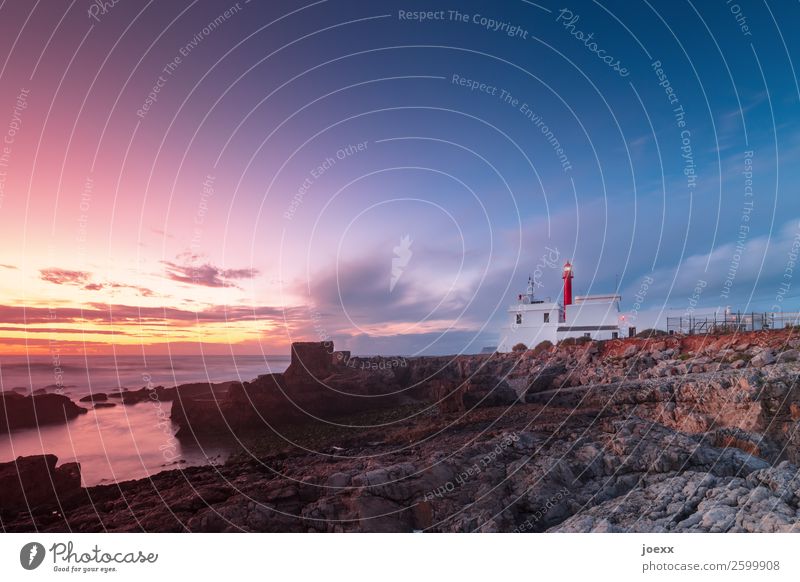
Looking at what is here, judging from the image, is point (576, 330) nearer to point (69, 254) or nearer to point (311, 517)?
point (311, 517)

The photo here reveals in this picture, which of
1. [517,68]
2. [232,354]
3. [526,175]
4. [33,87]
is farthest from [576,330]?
[33,87]

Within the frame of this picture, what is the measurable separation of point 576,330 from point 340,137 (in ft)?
65.4

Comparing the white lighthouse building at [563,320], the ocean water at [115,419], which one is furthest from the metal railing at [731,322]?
the ocean water at [115,419]

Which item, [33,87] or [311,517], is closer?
[311,517]

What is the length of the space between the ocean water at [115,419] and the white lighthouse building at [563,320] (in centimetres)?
1704

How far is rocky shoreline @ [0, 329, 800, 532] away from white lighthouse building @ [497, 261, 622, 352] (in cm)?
1154

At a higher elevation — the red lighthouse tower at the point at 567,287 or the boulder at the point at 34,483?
the red lighthouse tower at the point at 567,287

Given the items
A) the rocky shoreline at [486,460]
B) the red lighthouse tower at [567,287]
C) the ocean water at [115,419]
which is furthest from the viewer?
the red lighthouse tower at [567,287]

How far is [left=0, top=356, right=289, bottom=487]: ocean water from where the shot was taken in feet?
29.5

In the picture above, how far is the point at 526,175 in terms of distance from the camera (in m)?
10.6

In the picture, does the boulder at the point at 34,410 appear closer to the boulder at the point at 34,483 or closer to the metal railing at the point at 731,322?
the boulder at the point at 34,483

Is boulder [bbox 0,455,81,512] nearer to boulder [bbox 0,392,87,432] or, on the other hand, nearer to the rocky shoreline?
the rocky shoreline

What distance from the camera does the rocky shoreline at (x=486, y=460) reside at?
24.0ft
